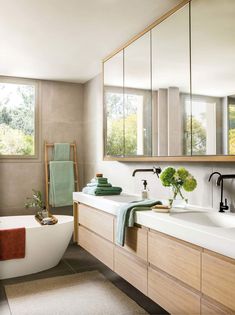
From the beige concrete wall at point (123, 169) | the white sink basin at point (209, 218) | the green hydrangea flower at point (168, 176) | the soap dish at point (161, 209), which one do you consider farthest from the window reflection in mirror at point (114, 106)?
the white sink basin at point (209, 218)

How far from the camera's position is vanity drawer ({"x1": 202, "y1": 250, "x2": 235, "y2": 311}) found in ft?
4.98

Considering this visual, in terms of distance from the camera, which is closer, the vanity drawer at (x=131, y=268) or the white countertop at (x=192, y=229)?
the white countertop at (x=192, y=229)

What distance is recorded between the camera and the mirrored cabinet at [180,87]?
2172 mm

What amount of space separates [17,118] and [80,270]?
2391 mm

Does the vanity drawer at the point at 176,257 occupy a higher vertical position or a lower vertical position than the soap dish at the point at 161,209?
lower

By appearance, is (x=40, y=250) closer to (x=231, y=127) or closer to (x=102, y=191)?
(x=102, y=191)

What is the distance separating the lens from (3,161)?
15.4 feet

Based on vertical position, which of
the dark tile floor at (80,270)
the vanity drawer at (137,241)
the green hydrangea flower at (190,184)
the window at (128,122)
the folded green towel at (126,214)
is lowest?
the dark tile floor at (80,270)

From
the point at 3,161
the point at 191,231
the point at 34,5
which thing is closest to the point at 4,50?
the point at 34,5

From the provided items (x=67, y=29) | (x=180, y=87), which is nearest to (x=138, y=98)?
(x=180, y=87)

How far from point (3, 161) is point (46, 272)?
1.82 metres

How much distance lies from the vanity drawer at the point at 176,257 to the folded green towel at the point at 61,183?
2.82m

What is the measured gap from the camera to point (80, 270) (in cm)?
366

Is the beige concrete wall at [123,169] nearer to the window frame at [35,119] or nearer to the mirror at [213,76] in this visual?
the mirror at [213,76]
